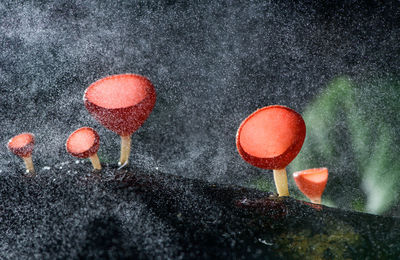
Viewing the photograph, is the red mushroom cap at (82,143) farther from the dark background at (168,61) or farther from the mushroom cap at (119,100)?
the dark background at (168,61)

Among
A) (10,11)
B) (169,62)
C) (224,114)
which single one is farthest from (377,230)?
(10,11)

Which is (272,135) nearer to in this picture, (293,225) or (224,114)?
(293,225)

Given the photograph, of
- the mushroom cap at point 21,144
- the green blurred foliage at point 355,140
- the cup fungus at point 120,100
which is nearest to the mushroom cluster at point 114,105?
the cup fungus at point 120,100

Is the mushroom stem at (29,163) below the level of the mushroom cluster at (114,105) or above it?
below

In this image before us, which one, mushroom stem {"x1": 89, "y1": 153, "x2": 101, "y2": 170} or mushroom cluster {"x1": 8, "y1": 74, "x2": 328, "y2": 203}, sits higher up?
mushroom cluster {"x1": 8, "y1": 74, "x2": 328, "y2": 203}

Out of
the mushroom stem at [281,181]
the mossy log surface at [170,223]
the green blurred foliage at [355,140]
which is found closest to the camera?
the mossy log surface at [170,223]

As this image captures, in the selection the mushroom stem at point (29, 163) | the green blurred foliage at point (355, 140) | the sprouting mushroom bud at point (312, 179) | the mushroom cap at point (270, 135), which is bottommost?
the mushroom stem at point (29, 163)

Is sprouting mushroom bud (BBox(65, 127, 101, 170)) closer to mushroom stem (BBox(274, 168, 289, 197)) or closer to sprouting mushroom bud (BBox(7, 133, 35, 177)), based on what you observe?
sprouting mushroom bud (BBox(7, 133, 35, 177))

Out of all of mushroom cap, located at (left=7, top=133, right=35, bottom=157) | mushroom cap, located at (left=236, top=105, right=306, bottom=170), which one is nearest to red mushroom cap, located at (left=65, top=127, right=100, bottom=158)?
mushroom cap, located at (left=7, top=133, right=35, bottom=157)
